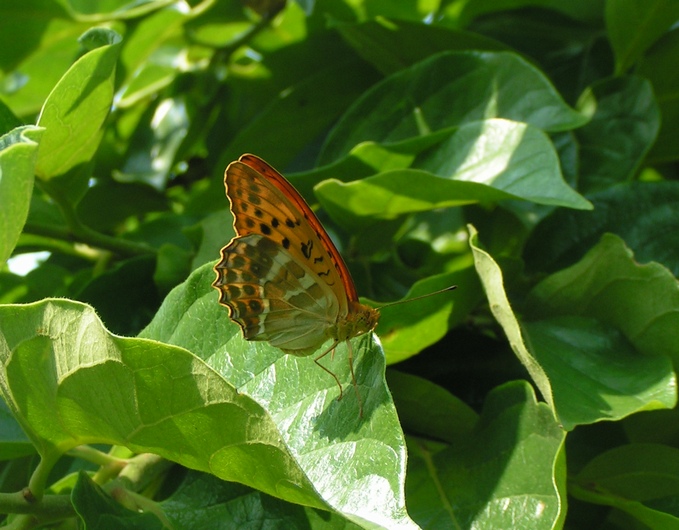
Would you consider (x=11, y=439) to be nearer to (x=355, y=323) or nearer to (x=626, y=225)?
(x=355, y=323)

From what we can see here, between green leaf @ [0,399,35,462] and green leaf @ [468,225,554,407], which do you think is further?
green leaf @ [0,399,35,462]

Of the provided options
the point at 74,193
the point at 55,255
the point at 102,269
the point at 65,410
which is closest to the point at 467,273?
the point at 65,410

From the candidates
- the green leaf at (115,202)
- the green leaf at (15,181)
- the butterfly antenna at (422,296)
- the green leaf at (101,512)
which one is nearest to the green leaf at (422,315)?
the butterfly antenna at (422,296)

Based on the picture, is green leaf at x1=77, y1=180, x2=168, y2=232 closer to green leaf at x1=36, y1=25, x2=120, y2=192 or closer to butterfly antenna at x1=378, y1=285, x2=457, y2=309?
green leaf at x1=36, y1=25, x2=120, y2=192

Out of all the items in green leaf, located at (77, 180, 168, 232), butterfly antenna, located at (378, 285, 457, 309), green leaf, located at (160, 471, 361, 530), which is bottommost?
green leaf, located at (77, 180, 168, 232)

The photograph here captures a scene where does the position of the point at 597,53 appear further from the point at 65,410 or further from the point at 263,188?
the point at 65,410

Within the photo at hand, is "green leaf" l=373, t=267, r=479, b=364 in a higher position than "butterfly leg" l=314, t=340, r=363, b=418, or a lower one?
lower

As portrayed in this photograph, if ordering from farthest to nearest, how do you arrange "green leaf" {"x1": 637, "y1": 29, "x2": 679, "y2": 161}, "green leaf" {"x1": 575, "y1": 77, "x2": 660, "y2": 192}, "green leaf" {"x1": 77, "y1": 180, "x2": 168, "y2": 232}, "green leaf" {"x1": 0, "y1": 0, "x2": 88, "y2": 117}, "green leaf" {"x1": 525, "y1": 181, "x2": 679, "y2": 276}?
"green leaf" {"x1": 77, "y1": 180, "x2": 168, "y2": 232}, "green leaf" {"x1": 0, "y1": 0, "x2": 88, "y2": 117}, "green leaf" {"x1": 637, "y1": 29, "x2": 679, "y2": 161}, "green leaf" {"x1": 575, "y1": 77, "x2": 660, "y2": 192}, "green leaf" {"x1": 525, "y1": 181, "x2": 679, "y2": 276}

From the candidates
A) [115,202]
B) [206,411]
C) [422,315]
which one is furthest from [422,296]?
[115,202]

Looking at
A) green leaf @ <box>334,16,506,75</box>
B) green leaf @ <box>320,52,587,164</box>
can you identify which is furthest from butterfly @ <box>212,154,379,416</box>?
green leaf @ <box>334,16,506,75</box>
